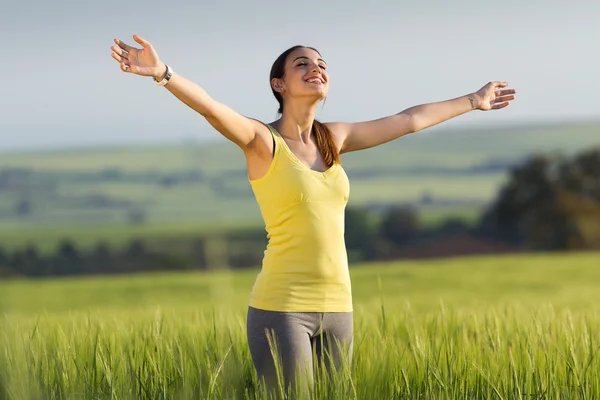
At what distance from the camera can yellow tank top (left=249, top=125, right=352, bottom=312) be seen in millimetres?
2852

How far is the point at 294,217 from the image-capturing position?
2.86m

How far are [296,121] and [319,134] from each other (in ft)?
0.39

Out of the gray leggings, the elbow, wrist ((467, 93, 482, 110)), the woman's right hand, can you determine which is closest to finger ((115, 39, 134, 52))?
the woman's right hand

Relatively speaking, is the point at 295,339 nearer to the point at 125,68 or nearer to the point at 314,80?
the point at 314,80

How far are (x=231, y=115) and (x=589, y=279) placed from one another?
1320 cm

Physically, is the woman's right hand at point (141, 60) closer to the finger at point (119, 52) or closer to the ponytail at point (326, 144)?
the finger at point (119, 52)

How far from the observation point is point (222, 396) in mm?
3027

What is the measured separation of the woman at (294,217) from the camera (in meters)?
2.82

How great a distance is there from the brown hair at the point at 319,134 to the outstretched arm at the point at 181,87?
373 millimetres

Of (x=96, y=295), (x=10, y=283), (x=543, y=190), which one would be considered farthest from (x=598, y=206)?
(x=10, y=283)

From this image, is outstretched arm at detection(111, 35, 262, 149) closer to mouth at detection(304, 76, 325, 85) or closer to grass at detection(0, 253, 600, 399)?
mouth at detection(304, 76, 325, 85)

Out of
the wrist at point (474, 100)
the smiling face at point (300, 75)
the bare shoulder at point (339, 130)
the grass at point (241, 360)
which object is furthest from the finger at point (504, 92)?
the smiling face at point (300, 75)

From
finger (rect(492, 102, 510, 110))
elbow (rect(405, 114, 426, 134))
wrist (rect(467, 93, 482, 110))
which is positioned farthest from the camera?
finger (rect(492, 102, 510, 110))

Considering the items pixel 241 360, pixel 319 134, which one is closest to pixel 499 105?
pixel 319 134
